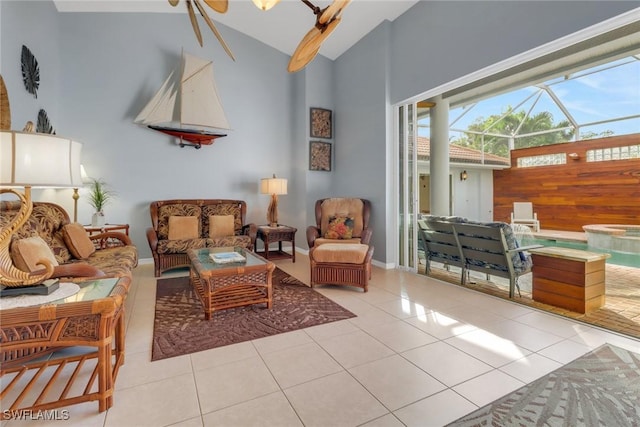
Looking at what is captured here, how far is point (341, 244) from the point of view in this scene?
3.72 meters

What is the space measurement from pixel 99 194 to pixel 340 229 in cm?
348

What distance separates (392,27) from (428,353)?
170 inches

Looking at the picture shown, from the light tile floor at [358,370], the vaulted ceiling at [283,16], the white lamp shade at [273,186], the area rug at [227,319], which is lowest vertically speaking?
the light tile floor at [358,370]

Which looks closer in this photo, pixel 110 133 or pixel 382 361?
pixel 382 361

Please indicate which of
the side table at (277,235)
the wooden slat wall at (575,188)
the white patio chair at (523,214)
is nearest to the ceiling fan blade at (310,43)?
the side table at (277,235)

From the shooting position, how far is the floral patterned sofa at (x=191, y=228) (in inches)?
157

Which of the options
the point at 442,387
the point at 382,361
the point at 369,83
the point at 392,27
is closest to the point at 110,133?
the point at 369,83

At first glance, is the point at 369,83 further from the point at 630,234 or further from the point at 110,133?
the point at 630,234

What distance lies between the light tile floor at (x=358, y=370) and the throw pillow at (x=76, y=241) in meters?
0.79

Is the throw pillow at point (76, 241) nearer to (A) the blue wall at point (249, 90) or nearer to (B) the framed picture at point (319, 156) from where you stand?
(A) the blue wall at point (249, 90)

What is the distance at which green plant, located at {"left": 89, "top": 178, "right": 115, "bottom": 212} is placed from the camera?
427 cm

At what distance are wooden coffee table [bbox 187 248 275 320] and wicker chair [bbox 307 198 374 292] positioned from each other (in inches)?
30.4

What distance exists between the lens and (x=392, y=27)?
4324 millimetres

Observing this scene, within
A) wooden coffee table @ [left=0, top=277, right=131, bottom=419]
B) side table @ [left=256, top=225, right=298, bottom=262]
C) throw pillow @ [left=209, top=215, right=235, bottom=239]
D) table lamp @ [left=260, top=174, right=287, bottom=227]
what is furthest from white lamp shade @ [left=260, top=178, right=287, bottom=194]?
wooden coffee table @ [left=0, top=277, right=131, bottom=419]
